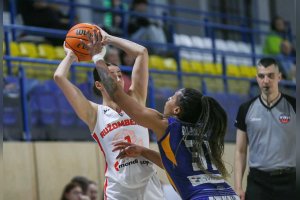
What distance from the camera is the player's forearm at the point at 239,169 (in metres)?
7.05

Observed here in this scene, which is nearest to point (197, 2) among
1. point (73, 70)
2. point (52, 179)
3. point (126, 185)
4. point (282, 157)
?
point (73, 70)

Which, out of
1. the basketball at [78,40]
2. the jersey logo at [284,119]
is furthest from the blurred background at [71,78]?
the basketball at [78,40]

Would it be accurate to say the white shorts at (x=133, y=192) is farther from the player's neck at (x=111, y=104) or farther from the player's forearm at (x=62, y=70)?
the player's forearm at (x=62, y=70)

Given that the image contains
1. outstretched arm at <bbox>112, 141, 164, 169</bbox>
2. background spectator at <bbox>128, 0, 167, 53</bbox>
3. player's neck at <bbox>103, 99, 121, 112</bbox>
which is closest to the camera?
outstretched arm at <bbox>112, 141, 164, 169</bbox>

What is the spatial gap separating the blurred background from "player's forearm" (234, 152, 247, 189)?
163 cm

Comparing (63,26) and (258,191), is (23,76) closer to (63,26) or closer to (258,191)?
(63,26)

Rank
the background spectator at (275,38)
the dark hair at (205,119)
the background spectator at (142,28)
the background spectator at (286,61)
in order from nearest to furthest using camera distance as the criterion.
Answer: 1. the dark hair at (205,119)
2. the background spectator at (142,28)
3. the background spectator at (286,61)
4. the background spectator at (275,38)

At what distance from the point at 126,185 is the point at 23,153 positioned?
3.50 metres

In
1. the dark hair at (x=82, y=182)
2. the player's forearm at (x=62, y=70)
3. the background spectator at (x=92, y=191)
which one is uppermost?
the player's forearm at (x=62, y=70)

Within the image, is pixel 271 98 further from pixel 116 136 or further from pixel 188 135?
pixel 188 135

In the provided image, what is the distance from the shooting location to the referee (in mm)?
7145

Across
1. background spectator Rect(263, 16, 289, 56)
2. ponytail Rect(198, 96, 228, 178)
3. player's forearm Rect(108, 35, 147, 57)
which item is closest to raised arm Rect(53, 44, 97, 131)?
player's forearm Rect(108, 35, 147, 57)

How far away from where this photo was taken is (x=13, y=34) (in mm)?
10758

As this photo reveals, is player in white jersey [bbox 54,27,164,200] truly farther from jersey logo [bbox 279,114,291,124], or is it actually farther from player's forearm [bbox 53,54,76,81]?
jersey logo [bbox 279,114,291,124]
